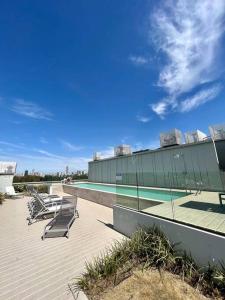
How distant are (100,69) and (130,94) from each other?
12.1ft

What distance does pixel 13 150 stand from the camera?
91.6ft

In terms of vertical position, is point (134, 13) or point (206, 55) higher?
point (134, 13)

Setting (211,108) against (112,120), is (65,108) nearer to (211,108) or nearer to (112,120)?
(112,120)

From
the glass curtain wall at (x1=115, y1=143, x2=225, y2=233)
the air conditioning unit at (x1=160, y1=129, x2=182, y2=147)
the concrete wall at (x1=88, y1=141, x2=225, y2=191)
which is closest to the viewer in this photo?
the glass curtain wall at (x1=115, y1=143, x2=225, y2=233)

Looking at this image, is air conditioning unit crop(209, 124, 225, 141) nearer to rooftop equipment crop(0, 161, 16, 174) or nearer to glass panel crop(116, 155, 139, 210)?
glass panel crop(116, 155, 139, 210)

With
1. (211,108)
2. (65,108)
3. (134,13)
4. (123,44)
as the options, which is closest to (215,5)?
(134,13)

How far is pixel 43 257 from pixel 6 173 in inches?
619

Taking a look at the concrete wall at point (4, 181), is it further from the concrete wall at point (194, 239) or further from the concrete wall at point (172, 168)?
the concrete wall at point (194, 239)

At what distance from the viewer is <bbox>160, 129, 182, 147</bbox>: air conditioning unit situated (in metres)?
14.7

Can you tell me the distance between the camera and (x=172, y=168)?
14117 mm

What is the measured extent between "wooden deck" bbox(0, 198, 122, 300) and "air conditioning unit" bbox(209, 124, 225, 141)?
36.3 ft

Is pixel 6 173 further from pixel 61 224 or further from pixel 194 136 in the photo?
pixel 194 136

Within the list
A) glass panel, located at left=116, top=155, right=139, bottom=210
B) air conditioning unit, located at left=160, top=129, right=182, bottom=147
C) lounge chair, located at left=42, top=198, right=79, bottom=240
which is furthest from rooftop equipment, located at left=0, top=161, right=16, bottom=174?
air conditioning unit, located at left=160, top=129, right=182, bottom=147

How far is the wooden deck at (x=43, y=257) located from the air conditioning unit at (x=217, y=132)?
11.1 m
